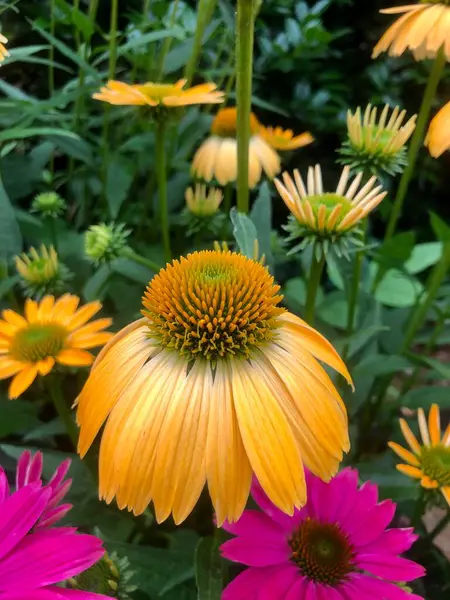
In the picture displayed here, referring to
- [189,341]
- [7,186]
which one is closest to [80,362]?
[189,341]

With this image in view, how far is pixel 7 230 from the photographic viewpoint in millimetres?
627

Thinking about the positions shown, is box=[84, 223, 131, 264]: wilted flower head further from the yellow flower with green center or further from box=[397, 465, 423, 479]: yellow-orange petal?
box=[397, 465, 423, 479]: yellow-orange petal

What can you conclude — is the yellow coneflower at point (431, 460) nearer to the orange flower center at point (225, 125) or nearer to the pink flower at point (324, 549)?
the pink flower at point (324, 549)

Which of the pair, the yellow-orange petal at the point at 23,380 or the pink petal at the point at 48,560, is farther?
the yellow-orange petal at the point at 23,380

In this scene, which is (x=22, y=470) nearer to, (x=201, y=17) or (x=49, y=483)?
(x=49, y=483)

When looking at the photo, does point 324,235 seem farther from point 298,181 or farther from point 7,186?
point 7,186

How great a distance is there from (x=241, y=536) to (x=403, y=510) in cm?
37

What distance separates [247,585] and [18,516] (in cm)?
18

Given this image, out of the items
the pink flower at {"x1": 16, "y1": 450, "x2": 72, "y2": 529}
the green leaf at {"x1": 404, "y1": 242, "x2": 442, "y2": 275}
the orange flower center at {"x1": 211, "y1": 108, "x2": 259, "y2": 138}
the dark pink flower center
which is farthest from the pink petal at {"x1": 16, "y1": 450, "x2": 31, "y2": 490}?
the green leaf at {"x1": 404, "y1": 242, "x2": 442, "y2": 275}

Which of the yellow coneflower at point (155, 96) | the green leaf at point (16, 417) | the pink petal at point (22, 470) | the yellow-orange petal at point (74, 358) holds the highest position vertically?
the yellow coneflower at point (155, 96)

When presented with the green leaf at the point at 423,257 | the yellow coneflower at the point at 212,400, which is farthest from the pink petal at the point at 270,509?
the green leaf at the point at 423,257

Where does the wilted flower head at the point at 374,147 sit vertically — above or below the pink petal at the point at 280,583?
above

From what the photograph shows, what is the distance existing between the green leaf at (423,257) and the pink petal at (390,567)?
0.69 metres

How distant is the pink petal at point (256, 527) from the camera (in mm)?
451
